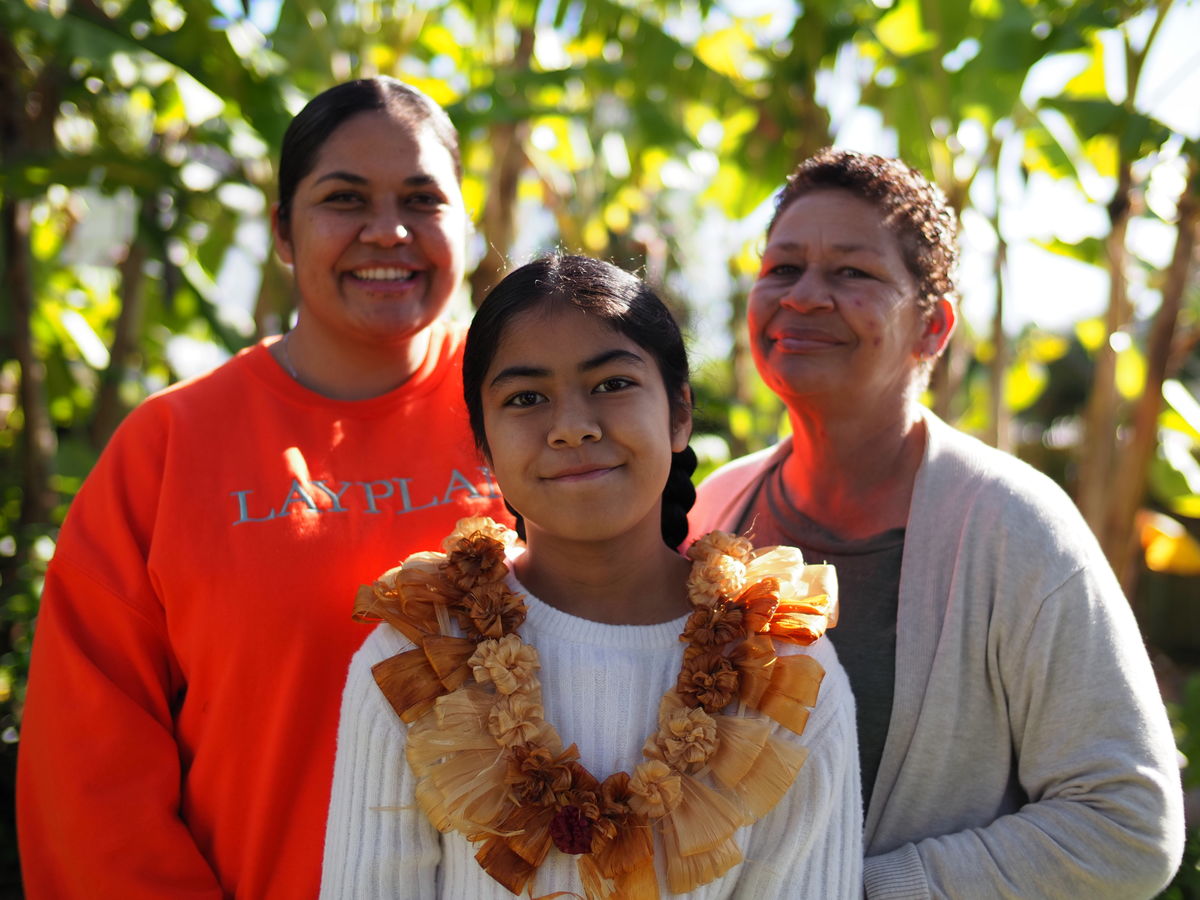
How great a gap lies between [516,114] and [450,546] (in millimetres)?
2626

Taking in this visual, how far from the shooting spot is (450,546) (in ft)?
6.33

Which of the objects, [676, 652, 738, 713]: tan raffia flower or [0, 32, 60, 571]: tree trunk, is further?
[0, 32, 60, 571]: tree trunk

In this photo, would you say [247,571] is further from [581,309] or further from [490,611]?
[581,309]

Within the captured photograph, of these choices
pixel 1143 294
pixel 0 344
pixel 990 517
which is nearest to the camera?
pixel 990 517

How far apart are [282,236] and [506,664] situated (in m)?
1.15

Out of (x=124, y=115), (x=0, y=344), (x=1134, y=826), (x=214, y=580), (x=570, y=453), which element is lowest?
(x=1134, y=826)

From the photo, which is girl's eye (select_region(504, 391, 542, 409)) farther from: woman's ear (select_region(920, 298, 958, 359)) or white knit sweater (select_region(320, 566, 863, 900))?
woman's ear (select_region(920, 298, 958, 359))

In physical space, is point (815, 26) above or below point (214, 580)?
above

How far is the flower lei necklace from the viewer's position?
168 centimetres

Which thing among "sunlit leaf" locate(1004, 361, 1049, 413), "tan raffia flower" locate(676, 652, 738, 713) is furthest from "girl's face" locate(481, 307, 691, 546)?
"sunlit leaf" locate(1004, 361, 1049, 413)

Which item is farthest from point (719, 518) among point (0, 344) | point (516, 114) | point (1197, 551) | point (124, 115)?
point (1197, 551)

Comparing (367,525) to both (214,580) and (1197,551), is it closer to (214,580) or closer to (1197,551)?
(214,580)

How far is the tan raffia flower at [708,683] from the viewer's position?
1771 millimetres

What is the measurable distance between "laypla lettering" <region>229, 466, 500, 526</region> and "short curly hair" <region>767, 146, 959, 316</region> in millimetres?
974
